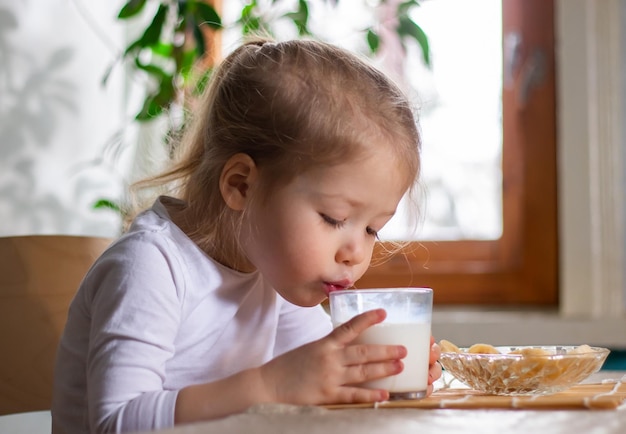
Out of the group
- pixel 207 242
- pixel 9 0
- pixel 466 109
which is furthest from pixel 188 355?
pixel 466 109

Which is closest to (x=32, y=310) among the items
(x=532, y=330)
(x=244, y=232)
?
(x=244, y=232)

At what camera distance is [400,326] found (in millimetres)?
777

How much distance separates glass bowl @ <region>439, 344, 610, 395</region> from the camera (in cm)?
79

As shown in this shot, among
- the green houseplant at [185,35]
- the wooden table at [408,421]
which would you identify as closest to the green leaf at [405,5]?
the green houseplant at [185,35]

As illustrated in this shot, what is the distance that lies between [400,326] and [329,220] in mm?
213

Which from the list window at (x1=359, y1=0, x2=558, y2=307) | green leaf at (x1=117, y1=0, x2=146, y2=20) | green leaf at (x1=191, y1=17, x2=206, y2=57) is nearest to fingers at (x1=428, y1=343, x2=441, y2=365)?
green leaf at (x1=191, y1=17, x2=206, y2=57)

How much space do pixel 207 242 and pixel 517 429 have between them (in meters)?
0.57

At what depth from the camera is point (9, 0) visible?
5.59ft

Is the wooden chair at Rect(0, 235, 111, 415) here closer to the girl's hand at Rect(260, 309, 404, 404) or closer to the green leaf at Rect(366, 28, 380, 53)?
the girl's hand at Rect(260, 309, 404, 404)

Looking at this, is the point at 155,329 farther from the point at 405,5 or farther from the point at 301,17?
the point at 405,5

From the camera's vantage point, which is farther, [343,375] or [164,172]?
[164,172]

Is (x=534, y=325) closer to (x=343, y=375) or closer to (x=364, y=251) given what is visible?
(x=364, y=251)

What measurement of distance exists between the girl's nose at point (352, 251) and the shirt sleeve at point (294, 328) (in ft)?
0.99

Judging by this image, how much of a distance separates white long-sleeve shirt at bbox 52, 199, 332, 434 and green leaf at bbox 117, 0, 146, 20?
0.90m
